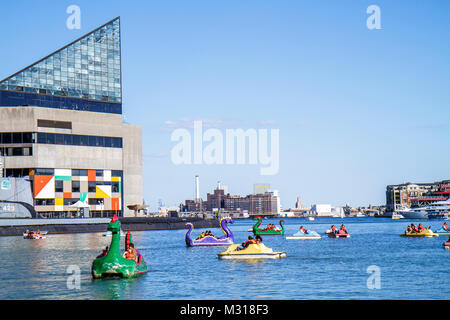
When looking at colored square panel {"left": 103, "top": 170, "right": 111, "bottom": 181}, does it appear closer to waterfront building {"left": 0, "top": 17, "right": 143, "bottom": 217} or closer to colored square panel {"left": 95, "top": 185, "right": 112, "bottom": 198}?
waterfront building {"left": 0, "top": 17, "right": 143, "bottom": 217}

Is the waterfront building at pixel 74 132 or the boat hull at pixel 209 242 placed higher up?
the waterfront building at pixel 74 132

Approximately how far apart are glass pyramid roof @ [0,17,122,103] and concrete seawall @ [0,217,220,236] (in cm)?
2771

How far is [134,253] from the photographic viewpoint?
111 feet

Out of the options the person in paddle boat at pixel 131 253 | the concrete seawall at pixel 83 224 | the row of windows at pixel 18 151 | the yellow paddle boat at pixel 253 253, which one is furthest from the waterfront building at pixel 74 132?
the person in paddle boat at pixel 131 253

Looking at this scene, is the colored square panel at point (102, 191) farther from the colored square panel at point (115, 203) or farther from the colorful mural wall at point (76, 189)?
the colored square panel at point (115, 203)

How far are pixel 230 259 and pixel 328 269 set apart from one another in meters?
9.50

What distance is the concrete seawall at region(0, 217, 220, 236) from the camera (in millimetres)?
97500

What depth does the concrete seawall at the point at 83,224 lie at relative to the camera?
97.5 meters

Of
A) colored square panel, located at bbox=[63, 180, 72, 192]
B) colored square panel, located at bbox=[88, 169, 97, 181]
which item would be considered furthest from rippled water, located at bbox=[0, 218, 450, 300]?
colored square panel, located at bbox=[88, 169, 97, 181]

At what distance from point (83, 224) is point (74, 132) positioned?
64.6ft

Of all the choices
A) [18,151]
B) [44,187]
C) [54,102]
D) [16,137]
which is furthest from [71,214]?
[54,102]

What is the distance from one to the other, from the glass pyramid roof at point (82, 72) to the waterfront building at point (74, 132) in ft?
0.67

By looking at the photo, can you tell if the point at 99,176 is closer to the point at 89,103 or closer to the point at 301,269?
the point at 89,103
